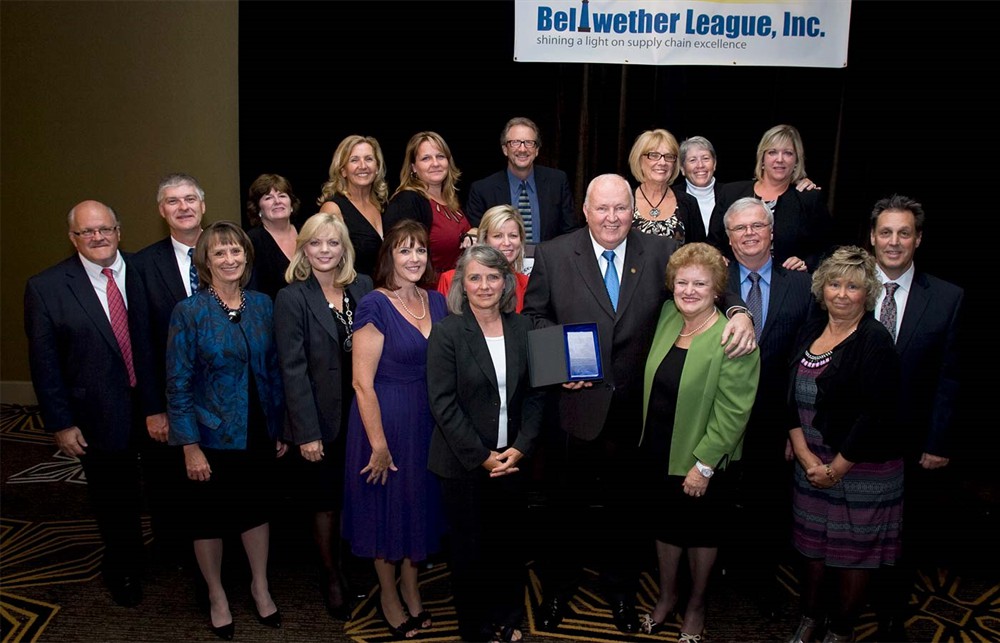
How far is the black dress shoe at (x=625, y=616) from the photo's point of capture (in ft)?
10.4

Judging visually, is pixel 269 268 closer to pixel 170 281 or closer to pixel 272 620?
pixel 170 281

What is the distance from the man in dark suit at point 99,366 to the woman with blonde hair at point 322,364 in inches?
25.7

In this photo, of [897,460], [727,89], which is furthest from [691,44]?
[897,460]

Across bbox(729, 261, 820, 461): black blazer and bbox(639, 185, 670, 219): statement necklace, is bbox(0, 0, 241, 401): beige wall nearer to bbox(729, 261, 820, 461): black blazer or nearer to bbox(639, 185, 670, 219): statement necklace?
bbox(639, 185, 670, 219): statement necklace

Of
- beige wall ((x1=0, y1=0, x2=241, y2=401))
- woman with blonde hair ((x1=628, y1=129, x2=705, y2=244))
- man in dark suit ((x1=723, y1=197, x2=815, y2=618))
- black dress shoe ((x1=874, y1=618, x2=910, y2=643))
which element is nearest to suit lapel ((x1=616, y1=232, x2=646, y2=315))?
man in dark suit ((x1=723, y1=197, x2=815, y2=618))

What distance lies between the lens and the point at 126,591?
11.0 ft

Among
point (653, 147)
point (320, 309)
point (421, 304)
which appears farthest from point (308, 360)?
point (653, 147)

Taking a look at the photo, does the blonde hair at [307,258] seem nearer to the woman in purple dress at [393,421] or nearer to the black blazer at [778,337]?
the woman in purple dress at [393,421]

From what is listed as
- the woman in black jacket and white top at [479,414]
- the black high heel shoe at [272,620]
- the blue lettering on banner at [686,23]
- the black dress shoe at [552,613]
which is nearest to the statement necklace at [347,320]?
the woman in black jacket and white top at [479,414]

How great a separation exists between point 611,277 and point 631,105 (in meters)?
2.30

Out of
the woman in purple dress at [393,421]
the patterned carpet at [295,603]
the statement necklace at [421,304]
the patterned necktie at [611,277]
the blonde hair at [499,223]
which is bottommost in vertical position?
the patterned carpet at [295,603]

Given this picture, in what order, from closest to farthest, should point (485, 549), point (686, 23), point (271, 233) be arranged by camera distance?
point (485, 549), point (271, 233), point (686, 23)

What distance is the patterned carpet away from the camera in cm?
315

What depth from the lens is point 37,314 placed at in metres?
3.18
